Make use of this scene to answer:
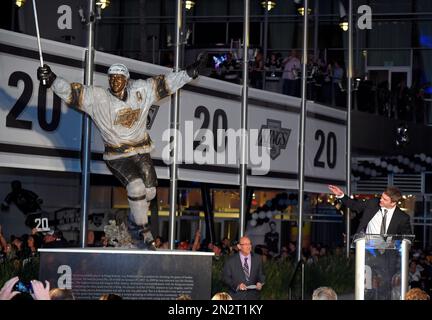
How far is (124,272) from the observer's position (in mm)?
10820

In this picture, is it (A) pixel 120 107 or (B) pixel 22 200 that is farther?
(B) pixel 22 200

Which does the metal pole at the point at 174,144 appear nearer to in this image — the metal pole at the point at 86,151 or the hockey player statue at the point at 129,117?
the metal pole at the point at 86,151

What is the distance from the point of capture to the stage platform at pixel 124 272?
10781 mm

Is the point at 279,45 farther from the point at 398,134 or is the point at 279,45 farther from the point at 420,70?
the point at 398,134

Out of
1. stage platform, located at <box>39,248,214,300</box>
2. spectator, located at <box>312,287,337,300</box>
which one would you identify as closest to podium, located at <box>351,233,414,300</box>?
spectator, located at <box>312,287,337,300</box>

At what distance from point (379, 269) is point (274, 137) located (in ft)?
27.1

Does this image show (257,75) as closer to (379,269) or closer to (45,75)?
(45,75)

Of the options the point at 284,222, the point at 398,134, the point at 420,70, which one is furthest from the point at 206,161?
the point at 420,70

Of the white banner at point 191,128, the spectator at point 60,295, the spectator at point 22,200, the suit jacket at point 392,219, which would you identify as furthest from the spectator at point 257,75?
the spectator at point 60,295

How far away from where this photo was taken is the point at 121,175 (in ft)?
38.2

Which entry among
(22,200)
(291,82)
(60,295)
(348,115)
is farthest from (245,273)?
(22,200)

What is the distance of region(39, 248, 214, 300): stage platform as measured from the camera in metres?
10.8

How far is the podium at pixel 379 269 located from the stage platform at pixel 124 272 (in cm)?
232

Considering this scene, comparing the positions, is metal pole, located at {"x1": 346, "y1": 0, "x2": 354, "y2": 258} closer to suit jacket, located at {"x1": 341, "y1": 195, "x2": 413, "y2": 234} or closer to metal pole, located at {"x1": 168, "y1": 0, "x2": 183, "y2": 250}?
metal pole, located at {"x1": 168, "y1": 0, "x2": 183, "y2": 250}
